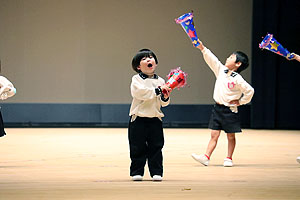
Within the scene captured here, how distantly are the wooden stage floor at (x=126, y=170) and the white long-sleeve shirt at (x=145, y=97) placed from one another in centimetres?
50

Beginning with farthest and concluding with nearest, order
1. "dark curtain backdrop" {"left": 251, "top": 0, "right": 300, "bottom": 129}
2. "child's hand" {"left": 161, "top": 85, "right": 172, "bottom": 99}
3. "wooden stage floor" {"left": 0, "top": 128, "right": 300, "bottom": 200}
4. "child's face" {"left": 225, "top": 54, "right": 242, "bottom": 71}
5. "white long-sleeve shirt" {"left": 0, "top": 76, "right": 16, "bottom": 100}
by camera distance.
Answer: "dark curtain backdrop" {"left": 251, "top": 0, "right": 300, "bottom": 129}
"child's face" {"left": 225, "top": 54, "right": 242, "bottom": 71}
"white long-sleeve shirt" {"left": 0, "top": 76, "right": 16, "bottom": 100}
"child's hand" {"left": 161, "top": 85, "right": 172, "bottom": 99}
"wooden stage floor" {"left": 0, "top": 128, "right": 300, "bottom": 200}

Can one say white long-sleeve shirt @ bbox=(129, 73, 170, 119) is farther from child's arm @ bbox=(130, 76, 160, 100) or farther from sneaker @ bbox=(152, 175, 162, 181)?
sneaker @ bbox=(152, 175, 162, 181)

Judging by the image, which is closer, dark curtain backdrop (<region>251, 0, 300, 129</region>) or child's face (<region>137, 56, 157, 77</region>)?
child's face (<region>137, 56, 157, 77</region>)

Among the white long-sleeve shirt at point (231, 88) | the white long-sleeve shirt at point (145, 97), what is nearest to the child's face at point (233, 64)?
the white long-sleeve shirt at point (231, 88)

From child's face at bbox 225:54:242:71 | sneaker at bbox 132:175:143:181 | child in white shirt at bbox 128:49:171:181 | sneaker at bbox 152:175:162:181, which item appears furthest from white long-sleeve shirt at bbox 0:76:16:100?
child's face at bbox 225:54:242:71

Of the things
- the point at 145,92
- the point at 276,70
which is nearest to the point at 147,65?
the point at 145,92

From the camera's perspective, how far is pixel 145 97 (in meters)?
4.37

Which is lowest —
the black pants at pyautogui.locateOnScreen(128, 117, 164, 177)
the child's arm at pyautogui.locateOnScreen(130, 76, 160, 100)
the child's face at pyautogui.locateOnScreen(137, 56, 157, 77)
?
the black pants at pyautogui.locateOnScreen(128, 117, 164, 177)

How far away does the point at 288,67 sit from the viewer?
10516 mm

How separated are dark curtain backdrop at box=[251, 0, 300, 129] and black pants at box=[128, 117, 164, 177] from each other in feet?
20.2

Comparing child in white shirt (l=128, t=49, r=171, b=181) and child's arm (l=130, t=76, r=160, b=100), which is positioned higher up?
child's arm (l=130, t=76, r=160, b=100)

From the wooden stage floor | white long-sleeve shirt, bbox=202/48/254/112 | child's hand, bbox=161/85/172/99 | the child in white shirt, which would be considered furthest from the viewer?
white long-sleeve shirt, bbox=202/48/254/112

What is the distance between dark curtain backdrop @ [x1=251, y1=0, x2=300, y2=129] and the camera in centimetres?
1024

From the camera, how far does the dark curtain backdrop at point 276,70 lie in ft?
33.6
